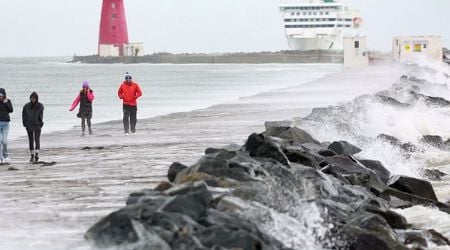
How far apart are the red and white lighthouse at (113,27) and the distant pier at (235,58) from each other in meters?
4.91

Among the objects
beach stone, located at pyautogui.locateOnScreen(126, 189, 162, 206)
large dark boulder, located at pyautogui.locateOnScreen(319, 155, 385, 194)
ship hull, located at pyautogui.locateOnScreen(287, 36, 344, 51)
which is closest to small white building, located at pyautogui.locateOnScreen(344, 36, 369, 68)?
large dark boulder, located at pyautogui.locateOnScreen(319, 155, 385, 194)

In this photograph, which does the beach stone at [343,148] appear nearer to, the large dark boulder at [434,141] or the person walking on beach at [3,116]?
the large dark boulder at [434,141]

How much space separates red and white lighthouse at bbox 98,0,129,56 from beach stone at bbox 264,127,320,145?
91579mm

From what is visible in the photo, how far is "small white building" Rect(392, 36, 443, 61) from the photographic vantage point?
60.1 m

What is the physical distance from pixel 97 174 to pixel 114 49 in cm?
11037

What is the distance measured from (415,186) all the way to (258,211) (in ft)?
13.3

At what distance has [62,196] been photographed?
9.82m

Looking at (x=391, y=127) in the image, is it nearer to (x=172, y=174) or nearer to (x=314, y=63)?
(x=172, y=174)

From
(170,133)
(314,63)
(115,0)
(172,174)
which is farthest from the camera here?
(314,63)

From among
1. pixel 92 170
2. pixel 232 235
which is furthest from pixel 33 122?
pixel 232 235

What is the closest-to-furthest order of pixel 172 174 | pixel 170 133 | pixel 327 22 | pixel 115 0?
pixel 172 174, pixel 170 133, pixel 115 0, pixel 327 22

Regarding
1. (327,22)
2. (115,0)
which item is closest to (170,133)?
(115,0)

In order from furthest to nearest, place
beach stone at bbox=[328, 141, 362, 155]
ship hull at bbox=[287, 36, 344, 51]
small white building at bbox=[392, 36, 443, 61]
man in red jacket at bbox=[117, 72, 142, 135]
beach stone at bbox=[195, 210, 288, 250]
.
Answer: ship hull at bbox=[287, 36, 344, 51] < small white building at bbox=[392, 36, 443, 61] < man in red jacket at bbox=[117, 72, 142, 135] < beach stone at bbox=[328, 141, 362, 155] < beach stone at bbox=[195, 210, 288, 250]

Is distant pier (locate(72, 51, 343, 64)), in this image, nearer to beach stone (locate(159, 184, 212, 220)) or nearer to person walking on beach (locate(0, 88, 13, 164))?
person walking on beach (locate(0, 88, 13, 164))
